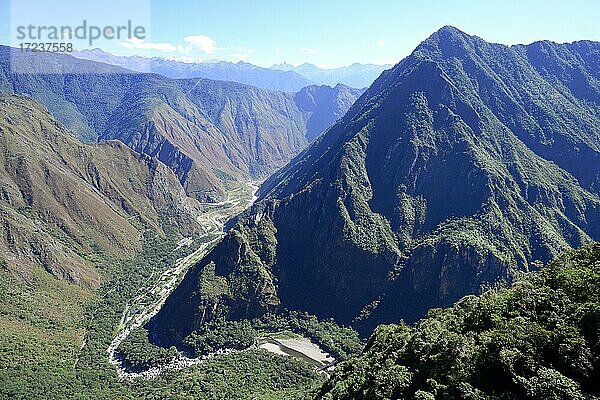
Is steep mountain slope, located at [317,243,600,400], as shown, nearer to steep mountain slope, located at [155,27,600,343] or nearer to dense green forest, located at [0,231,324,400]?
dense green forest, located at [0,231,324,400]

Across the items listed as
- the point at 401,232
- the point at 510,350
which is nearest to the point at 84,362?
the point at 401,232

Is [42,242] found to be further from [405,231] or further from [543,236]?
[543,236]

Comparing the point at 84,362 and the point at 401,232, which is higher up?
the point at 401,232

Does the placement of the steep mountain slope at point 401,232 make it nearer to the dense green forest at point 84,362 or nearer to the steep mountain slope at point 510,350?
the dense green forest at point 84,362

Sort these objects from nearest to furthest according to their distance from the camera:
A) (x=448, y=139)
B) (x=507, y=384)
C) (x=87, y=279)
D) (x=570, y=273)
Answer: (x=507, y=384)
(x=570, y=273)
(x=87, y=279)
(x=448, y=139)

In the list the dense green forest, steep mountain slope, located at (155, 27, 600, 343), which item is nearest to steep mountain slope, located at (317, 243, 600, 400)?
the dense green forest

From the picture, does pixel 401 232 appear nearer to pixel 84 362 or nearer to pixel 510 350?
pixel 84 362

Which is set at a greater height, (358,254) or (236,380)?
(358,254)

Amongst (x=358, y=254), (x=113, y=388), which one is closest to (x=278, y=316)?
(x=358, y=254)
